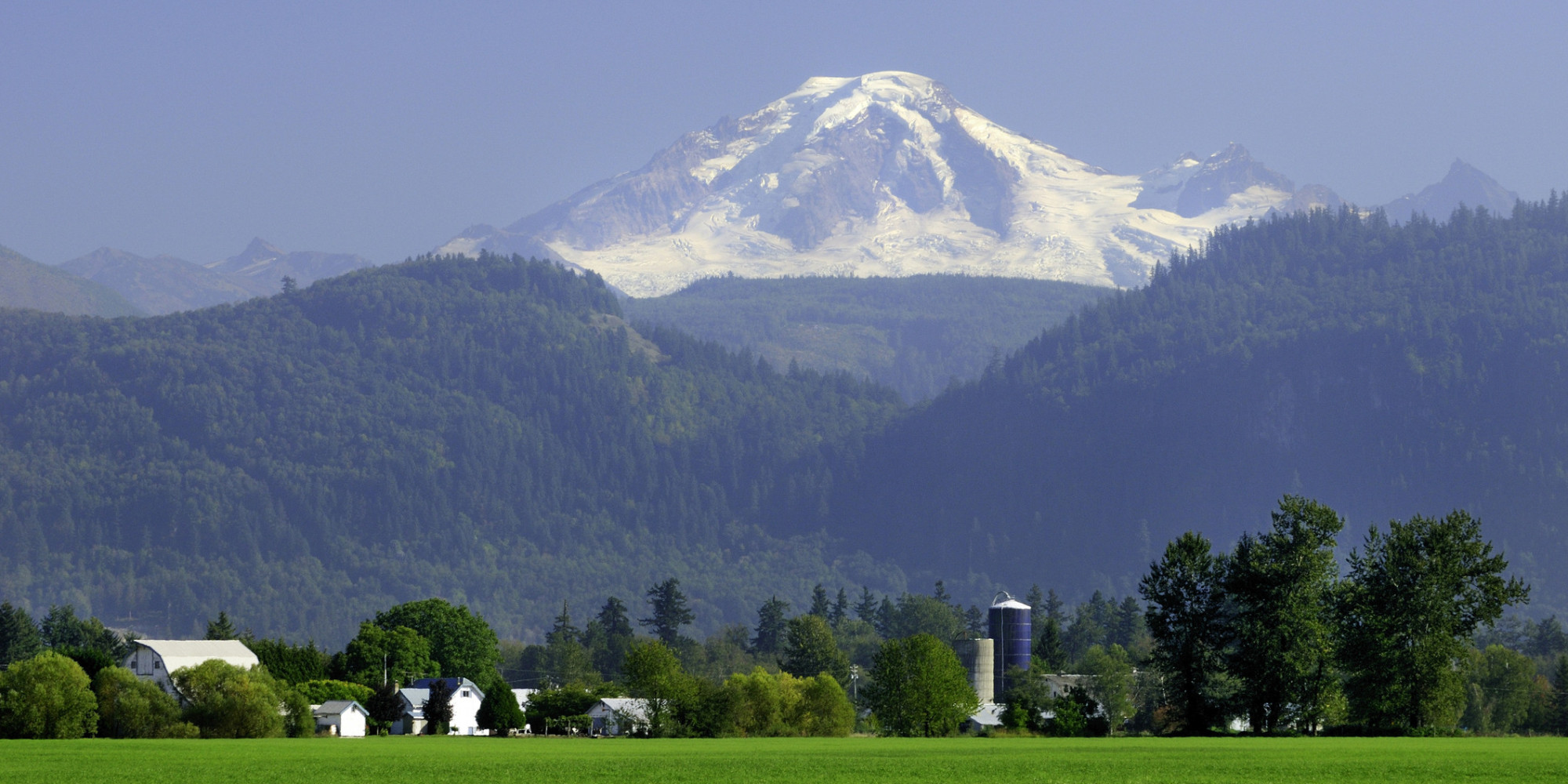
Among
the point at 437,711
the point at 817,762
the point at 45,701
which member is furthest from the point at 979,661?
the point at 817,762

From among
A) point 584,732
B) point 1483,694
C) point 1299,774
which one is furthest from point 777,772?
point 1483,694

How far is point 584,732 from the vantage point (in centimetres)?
14025

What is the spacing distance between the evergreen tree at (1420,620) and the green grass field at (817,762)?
20.8 ft

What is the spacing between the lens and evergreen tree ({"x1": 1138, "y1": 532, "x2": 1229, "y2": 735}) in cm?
9956

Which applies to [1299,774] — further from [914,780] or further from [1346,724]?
[1346,724]

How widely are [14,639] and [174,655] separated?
38.4m

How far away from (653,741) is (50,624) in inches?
4659

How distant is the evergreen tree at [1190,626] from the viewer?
9956 centimetres

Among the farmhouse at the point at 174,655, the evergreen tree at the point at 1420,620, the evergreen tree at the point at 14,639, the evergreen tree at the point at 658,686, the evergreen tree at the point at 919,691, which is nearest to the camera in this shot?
the evergreen tree at the point at 1420,620

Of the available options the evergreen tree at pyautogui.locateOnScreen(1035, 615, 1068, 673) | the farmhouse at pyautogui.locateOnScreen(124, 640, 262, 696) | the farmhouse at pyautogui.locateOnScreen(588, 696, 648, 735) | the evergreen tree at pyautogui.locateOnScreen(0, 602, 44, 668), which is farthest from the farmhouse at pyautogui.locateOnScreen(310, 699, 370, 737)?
the evergreen tree at pyautogui.locateOnScreen(1035, 615, 1068, 673)

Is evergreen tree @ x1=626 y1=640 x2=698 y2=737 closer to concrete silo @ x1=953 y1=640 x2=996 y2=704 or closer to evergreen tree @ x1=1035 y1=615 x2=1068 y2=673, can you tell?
evergreen tree @ x1=1035 y1=615 x2=1068 y2=673

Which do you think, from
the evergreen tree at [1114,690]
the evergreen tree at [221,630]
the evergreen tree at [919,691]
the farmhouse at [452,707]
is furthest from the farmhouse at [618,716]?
the evergreen tree at [221,630]

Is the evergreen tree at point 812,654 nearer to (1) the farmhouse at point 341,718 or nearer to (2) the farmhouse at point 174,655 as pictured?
(2) the farmhouse at point 174,655

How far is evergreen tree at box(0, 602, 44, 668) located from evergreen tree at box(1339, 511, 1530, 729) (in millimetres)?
110150
